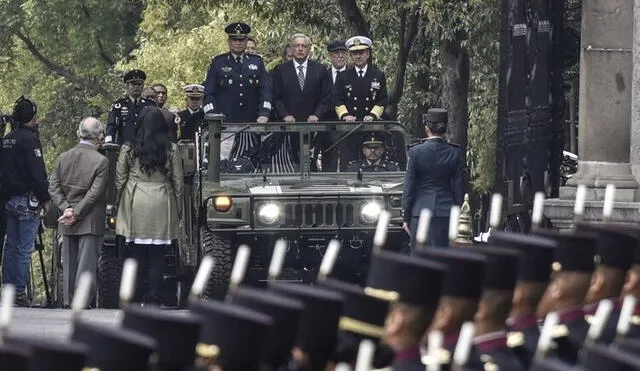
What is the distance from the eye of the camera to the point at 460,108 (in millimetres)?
29469

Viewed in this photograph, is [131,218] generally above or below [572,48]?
below

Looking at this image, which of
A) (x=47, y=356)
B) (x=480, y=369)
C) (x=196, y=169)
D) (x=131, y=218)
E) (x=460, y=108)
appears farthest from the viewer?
(x=460, y=108)

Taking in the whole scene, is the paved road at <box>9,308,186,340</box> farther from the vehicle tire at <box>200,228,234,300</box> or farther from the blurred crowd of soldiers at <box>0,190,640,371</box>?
the blurred crowd of soldiers at <box>0,190,640,371</box>

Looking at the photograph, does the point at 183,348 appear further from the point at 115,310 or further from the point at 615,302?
the point at 115,310

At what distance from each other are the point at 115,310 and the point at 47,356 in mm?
12170

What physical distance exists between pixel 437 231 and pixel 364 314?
9.31 meters

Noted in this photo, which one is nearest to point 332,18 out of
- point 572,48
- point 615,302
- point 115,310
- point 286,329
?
point 572,48

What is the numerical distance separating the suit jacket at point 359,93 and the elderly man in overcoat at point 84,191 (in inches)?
129

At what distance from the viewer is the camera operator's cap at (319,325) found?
9.38 m

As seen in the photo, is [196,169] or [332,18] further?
[332,18]

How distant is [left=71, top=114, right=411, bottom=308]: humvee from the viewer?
802 inches

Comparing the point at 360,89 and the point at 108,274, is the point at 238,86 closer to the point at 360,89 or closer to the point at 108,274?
the point at 360,89

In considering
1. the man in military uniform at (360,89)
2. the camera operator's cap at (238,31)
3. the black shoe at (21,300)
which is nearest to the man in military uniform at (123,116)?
the camera operator's cap at (238,31)

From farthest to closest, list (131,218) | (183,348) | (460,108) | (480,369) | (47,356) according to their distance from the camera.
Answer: (460,108) → (131,218) → (480,369) → (183,348) → (47,356)
